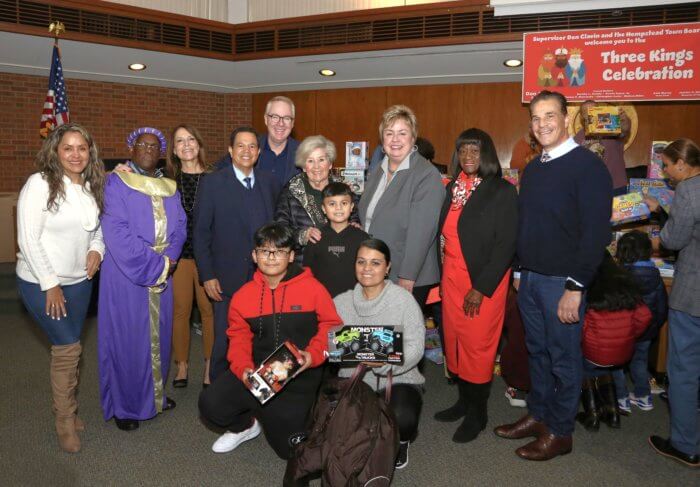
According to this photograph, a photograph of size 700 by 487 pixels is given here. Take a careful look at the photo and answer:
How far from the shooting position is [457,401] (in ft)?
11.3

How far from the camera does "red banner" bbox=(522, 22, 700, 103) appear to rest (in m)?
4.50

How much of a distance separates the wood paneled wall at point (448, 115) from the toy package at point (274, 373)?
5863mm

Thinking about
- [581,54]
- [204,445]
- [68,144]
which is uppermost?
[581,54]

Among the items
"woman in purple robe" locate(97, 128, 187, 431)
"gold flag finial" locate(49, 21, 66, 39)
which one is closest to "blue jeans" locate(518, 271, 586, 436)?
"woman in purple robe" locate(97, 128, 187, 431)

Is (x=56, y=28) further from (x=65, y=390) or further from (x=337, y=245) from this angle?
(x=337, y=245)

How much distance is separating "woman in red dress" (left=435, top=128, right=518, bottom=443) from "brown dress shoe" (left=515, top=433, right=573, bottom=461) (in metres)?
0.31

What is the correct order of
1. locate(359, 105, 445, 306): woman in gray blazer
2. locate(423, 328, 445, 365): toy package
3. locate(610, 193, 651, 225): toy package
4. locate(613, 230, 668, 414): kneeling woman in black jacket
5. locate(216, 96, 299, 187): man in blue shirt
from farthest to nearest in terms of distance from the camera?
1. locate(423, 328, 445, 365): toy package
2. locate(216, 96, 299, 187): man in blue shirt
3. locate(613, 230, 668, 414): kneeling woman in black jacket
4. locate(610, 193, 651, 225): toy package
5. locate(359, 105, 445, 306): woman in gray blazer

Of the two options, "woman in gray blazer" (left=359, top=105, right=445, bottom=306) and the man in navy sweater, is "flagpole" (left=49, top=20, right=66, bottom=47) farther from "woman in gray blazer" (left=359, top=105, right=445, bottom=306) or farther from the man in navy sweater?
the man in navy sweater

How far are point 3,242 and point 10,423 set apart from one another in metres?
5.54

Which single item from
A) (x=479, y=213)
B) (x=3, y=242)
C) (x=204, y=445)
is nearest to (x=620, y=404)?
(x=479, y=213)

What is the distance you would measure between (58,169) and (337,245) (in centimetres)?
141

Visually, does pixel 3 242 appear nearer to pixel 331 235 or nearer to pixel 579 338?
pixel 331 235

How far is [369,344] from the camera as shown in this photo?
238 cm

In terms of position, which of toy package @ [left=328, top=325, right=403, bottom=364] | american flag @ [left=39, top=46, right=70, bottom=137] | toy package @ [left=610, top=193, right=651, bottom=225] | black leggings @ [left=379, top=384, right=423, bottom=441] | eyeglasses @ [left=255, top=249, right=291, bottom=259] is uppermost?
american flag @ [left=39, top=46, right=70, bottom=137]
